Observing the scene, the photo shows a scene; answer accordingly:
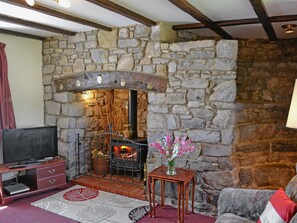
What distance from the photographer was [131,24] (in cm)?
376

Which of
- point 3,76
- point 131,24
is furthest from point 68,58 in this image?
point 131,24

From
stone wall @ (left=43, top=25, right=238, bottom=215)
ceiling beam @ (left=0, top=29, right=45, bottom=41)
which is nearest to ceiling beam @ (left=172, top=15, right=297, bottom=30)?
stone wall @ (left=43, top=25, right=238, bottom=215)

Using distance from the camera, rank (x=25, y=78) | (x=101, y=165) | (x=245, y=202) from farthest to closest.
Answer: (x=101, y=165) → (x=25, y=78) → (x=245, y=202)

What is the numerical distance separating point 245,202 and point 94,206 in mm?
2027

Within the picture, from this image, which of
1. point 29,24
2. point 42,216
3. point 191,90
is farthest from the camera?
point 29,24

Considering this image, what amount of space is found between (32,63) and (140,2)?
2.65 m

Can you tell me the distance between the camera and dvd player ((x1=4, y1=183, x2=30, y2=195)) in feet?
12.4

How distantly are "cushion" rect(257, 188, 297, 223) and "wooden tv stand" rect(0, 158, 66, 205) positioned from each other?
3.09 metres

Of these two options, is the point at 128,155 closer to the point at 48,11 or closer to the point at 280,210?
the point at 48,11

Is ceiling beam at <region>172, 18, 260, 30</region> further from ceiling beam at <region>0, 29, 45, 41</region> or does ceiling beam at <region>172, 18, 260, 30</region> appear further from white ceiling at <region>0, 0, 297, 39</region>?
ceiling beam at <region>0, 29, 45, 41</region>

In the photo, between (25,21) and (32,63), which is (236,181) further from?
(32,63)

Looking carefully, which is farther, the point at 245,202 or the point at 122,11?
the point at 122,11

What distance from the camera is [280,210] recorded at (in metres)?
1.97

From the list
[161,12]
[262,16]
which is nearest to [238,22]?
[262,16]
